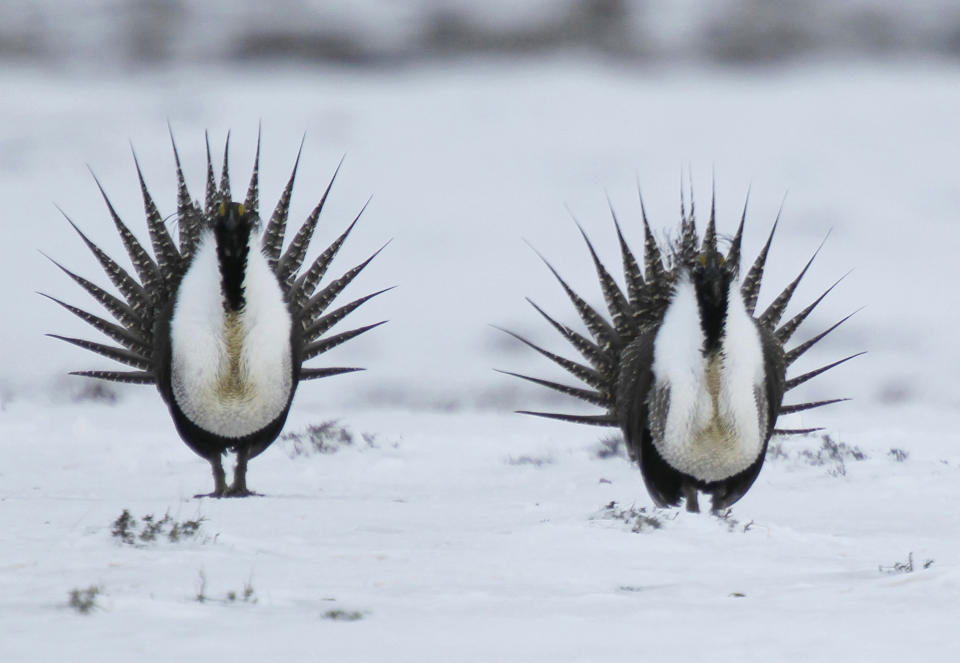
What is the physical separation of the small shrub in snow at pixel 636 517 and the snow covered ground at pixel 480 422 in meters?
0.03

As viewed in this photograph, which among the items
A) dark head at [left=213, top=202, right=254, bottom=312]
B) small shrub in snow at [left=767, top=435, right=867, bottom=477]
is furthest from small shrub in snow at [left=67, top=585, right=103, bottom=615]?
small shrub in snow at [left=767, top=435, right=867, bottom=477]

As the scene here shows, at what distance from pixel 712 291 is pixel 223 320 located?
1.55m

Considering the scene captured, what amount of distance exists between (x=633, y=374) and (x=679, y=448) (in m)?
0.32

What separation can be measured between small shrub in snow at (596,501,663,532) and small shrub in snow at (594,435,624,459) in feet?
8.43

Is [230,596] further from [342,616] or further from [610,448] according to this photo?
[610,448]

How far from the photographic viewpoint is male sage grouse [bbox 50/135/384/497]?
5.04m

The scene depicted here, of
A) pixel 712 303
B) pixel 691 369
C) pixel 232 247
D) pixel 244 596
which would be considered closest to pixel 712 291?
pixel 712 303

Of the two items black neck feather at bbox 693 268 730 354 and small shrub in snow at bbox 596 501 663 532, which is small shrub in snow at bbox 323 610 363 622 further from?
black neck feather at bbox 693 268 730 354

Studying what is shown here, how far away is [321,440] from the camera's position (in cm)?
715

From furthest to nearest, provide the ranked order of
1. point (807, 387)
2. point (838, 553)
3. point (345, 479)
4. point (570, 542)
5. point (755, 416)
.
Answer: point (807, 387), point (345, 479), point (755, 416), point (838, 553), point (570, 542)

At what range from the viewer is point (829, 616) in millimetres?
2844

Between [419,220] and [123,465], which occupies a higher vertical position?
[419,220]

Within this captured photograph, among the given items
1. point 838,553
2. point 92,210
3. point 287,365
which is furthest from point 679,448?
point 92,210

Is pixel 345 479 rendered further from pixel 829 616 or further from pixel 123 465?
pixel 829 616
